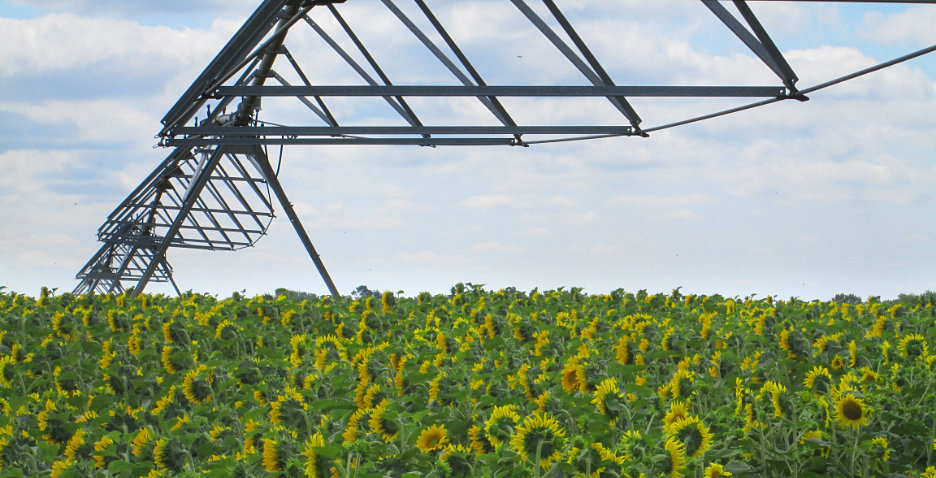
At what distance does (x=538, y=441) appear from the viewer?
273cm

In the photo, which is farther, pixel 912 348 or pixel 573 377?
pixel 912 348

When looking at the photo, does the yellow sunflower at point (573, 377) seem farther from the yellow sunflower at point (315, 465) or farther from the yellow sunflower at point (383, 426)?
the yellow sunflower at point (315, 465)

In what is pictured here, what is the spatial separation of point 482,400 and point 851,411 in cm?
139

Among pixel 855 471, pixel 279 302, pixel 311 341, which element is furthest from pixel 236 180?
pixel 855 471

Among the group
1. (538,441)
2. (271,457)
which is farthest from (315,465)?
(538,441)

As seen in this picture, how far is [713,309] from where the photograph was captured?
7.77 meters

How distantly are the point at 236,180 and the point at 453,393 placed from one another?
1171cm

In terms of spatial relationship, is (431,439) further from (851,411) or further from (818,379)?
(818,379)

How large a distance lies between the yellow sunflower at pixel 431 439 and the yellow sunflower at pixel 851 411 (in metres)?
1.53

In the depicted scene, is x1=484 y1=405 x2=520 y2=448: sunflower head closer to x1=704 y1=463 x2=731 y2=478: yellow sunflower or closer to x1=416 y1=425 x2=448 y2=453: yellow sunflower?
x1=416 y1=425 x2=448 y2=453: yellow sunflower

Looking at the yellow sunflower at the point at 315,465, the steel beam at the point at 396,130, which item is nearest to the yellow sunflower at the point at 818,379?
the yellow sunflower at the point at 315,465

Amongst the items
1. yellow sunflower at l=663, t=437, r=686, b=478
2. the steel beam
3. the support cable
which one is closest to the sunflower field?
yellow sunflower at l=663, t=437, r=686, b=478

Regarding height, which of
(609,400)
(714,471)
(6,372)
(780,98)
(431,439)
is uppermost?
(780,98)

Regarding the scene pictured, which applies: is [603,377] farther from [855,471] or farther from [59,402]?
[59,402]
